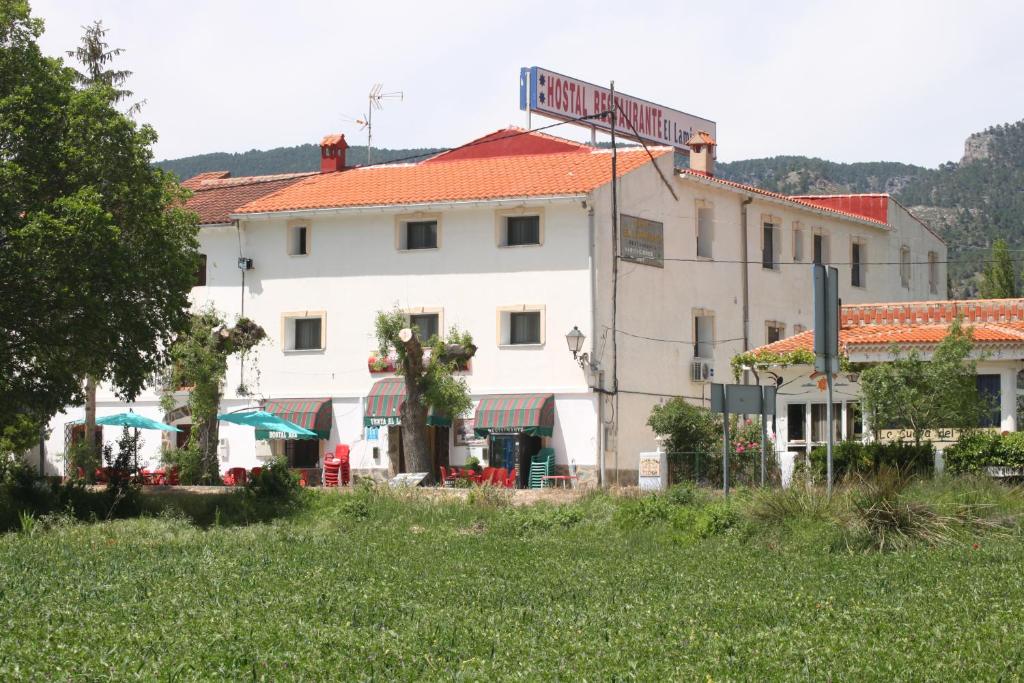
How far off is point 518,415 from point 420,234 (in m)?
6.82

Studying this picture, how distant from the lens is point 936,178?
114 meters

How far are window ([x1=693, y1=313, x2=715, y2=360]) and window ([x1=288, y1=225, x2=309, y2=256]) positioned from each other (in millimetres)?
12174

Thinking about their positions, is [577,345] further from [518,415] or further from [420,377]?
[420,377]

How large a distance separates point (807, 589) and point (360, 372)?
2813 cm

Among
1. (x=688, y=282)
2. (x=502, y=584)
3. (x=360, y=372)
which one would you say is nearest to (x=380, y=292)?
(x=360, y=372)

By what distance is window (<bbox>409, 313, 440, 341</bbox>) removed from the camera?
41.0 meters

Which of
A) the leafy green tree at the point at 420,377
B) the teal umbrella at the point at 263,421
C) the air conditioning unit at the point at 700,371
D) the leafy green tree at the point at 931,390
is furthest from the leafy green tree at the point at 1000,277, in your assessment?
the teal umbrella at the point at 263,421

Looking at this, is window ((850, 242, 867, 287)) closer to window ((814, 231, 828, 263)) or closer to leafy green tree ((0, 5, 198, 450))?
window ((814, 231, 828, 263))

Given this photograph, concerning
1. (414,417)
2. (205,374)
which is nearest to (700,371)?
(414,417)

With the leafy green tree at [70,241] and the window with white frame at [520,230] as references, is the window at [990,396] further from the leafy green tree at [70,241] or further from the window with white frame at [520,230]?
the leafy green tree at [70,241]

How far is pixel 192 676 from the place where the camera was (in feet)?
33.9

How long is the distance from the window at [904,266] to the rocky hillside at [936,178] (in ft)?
121

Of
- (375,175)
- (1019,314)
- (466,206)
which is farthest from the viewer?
(375,175)

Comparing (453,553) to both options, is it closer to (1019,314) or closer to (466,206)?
(1019,314)
